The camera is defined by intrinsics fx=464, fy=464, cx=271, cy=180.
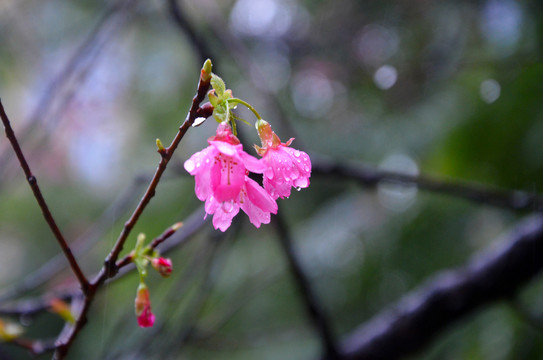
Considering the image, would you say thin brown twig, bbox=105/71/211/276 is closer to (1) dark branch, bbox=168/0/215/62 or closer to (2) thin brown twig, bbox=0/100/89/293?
(2) thin brown twig, bbox=0/100/89/293

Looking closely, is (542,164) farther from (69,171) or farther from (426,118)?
(69,171)

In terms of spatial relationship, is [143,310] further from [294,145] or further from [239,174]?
[294,145]

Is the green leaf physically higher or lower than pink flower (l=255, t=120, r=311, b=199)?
higher

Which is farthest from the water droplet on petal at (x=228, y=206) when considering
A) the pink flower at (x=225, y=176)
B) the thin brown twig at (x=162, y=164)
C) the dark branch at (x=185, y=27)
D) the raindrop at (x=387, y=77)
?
the raindrop at (x=387, y=77)

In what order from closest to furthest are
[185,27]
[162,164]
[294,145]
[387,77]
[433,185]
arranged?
1. [162,164]
2. [185,27]
3. [433,185]
4. [294,145]
5. [387,77]

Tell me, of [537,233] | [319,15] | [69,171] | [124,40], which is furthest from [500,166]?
[69,171]

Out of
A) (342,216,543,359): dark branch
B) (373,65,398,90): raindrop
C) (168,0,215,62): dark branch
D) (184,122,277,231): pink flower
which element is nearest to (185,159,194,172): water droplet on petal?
(184,122,277,231): pink flower

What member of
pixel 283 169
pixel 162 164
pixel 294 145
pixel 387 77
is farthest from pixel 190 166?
pixel 387 77

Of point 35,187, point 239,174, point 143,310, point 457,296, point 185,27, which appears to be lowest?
point 457,296
